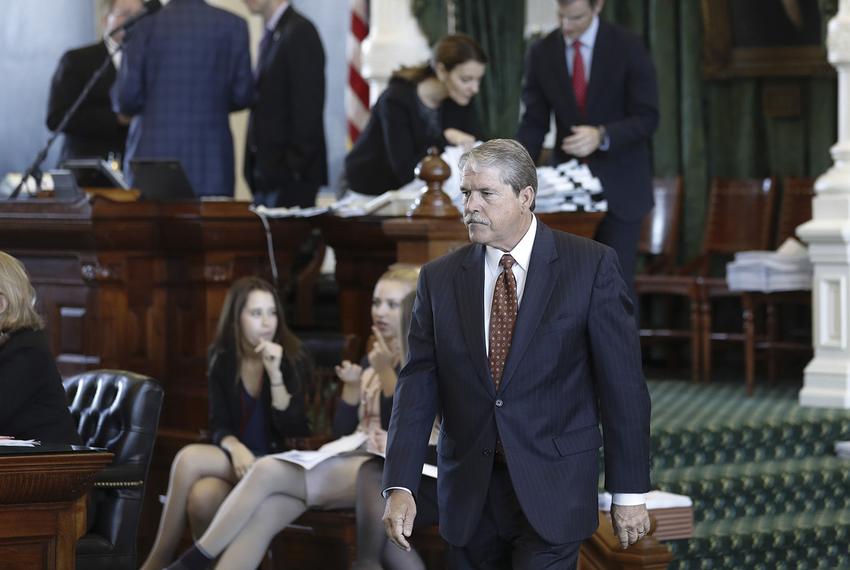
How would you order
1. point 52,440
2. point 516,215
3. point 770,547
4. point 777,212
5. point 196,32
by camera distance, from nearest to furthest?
point 516,215, point 52,440, point 770,547, point 196,32, point 777,212

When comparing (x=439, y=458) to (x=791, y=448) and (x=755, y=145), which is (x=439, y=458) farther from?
(x=755, y=145)

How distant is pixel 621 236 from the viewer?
685 centimetres

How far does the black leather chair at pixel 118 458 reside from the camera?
191 inches

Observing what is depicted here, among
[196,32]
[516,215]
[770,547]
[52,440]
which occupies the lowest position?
[770,547]

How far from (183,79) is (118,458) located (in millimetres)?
2630

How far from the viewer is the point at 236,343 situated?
5902 mm

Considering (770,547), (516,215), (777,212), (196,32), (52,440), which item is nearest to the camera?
(516,215)

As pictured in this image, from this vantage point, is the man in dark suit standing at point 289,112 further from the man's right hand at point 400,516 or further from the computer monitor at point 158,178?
the man's right hand at point 400,516

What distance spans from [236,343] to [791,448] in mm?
→ 2743

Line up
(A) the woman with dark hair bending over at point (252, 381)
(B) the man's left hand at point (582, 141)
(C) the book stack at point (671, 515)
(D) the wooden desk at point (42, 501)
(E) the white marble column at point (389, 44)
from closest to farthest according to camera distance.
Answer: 1. (D) the wooden desk at point (42, 501)
2. (C) the book stack at point (671, 515)
3. (A) the woman with dark hair bending over at point (252, 381)
4. (B) the man's left hand at point (582, 141)
5. (E) the white marble column at point (389, 44)

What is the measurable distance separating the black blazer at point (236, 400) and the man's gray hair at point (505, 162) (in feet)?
7.49

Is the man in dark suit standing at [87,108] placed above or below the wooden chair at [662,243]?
above

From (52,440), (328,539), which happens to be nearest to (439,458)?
(52,440)

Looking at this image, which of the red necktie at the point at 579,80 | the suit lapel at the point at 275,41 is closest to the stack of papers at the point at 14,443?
the red necktie at the point at 579,80
